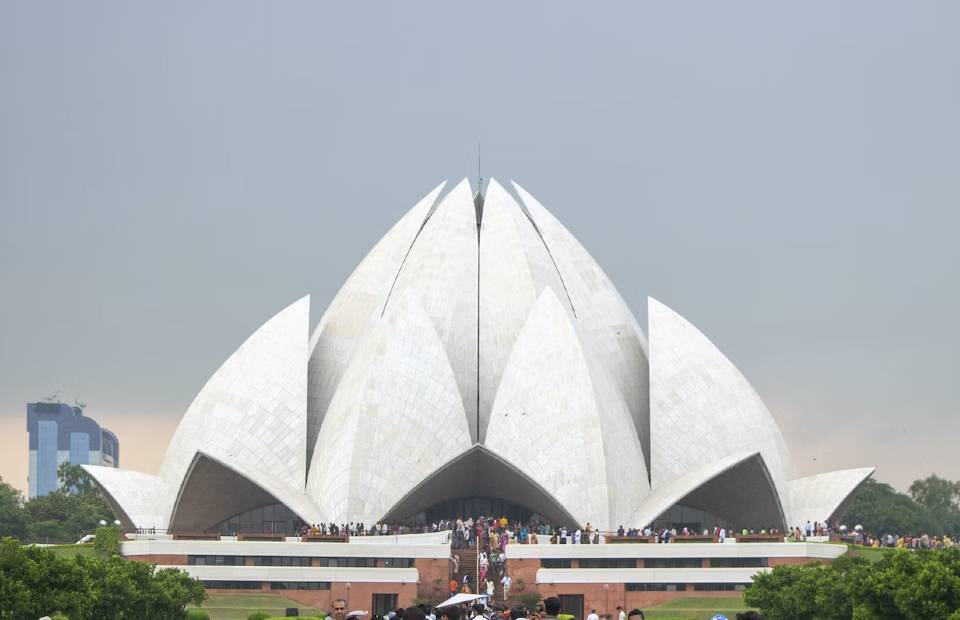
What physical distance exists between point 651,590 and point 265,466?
14.4 metres

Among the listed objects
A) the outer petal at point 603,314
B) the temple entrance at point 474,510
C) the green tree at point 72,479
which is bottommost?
the temple entrance at point 474,510

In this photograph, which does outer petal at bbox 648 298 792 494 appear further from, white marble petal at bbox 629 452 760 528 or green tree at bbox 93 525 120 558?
green tree at bbox 93 525 120 558

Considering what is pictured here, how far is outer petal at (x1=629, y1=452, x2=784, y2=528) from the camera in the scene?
49.2m

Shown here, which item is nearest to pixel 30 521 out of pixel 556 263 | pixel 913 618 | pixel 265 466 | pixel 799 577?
pixel 265 466

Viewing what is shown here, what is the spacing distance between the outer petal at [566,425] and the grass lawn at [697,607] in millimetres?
5745

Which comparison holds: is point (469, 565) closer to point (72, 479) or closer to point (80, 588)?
point (80, 588)

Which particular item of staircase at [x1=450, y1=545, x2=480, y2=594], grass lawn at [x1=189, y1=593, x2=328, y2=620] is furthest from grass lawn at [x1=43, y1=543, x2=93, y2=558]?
staircase at [x1=450, y1=545, x2=480, y2=594]

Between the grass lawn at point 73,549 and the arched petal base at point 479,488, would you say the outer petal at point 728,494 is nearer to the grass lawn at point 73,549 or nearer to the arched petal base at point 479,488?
the arched petal base at point 479,488

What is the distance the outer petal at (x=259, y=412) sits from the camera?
51.7 m

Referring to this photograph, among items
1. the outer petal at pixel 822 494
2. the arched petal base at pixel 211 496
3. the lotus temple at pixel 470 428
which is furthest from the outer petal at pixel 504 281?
the outer petal at pixel 822 494

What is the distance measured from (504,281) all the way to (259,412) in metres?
10.3

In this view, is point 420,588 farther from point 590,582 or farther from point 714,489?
point 714,489

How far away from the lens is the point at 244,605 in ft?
139

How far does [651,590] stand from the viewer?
43312 mm
